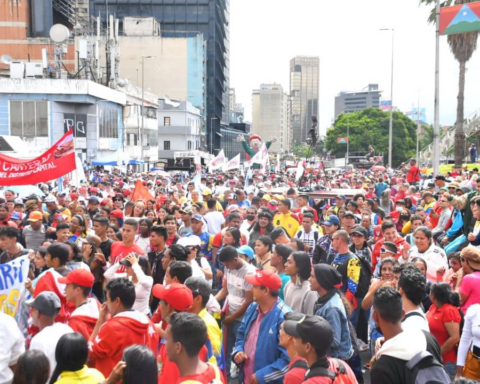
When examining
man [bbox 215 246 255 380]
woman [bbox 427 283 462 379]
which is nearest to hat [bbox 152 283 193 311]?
man [bbox 215 246 255 380]

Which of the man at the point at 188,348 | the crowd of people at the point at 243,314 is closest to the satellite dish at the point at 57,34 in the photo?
the crowd of people at the point at 243,314

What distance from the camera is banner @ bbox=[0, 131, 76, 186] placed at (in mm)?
11234

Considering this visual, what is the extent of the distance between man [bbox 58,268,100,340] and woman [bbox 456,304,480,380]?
300 cm

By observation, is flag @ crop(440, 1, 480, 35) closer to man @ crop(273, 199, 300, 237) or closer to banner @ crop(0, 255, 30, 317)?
man @ crop(273, 199, 300, 237)

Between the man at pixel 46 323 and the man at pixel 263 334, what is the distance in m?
1.47

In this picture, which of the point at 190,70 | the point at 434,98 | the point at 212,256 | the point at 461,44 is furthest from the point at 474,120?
the point at 190,70

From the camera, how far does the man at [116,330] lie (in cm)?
438

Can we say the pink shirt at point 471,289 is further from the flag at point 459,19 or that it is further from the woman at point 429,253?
the flag at point 459,19

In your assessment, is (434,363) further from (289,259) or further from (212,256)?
(212,256)

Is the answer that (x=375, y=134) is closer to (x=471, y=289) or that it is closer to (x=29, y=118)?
(x=29, y=118)

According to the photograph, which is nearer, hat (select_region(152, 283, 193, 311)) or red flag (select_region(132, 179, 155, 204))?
hat (select_region(152, 283, 193, 311))

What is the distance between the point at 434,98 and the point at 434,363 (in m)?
16.6

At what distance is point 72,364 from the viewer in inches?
150

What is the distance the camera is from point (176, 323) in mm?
3881
